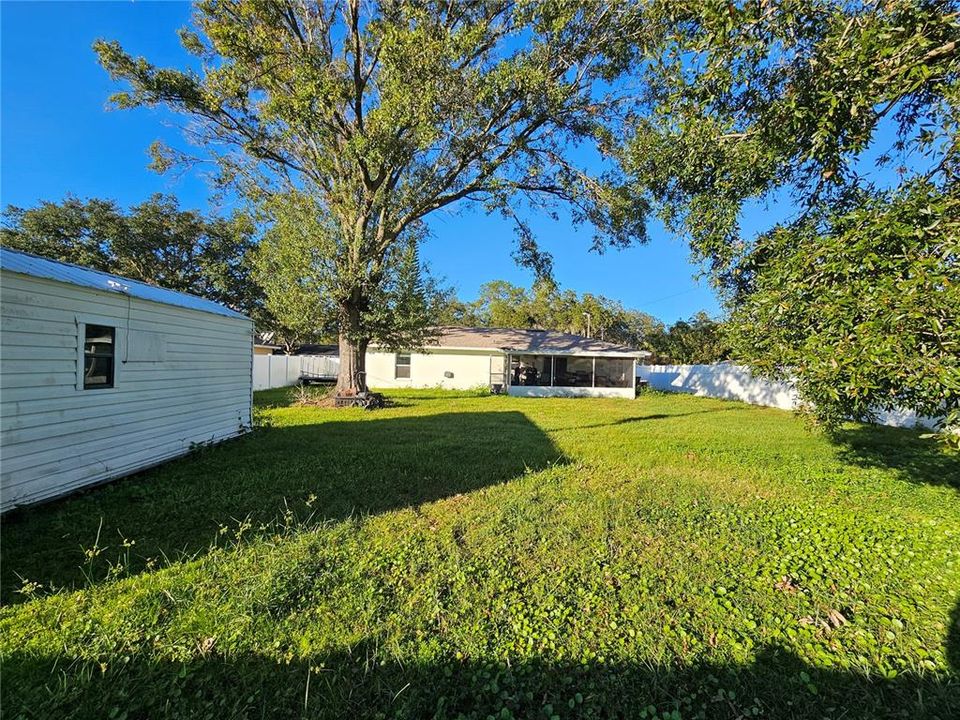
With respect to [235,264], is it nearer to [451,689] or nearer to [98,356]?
[98,356]

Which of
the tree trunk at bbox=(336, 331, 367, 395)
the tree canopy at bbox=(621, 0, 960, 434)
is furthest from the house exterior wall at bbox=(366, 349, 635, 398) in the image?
the tree canopy at bbox=(621, 0, 960, 434)

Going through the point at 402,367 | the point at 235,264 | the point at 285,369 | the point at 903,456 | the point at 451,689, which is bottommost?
the point at 451,689

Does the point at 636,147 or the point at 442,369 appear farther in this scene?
the point at 442,369

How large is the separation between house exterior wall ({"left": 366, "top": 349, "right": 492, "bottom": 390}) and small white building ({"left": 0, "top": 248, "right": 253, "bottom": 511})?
41.2ft

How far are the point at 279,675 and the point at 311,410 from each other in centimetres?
1061

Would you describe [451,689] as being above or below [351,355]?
below

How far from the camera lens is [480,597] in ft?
9.02

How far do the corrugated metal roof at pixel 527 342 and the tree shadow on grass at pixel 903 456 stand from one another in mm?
8466

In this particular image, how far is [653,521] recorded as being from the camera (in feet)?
13.3

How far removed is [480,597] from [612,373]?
16533 mm

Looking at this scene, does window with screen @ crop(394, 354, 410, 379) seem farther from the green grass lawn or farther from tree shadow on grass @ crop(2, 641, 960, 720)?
tree shadow on grass @ crop(2, 641, 960, 720)

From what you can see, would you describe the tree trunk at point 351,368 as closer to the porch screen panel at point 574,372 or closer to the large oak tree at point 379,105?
the large oak tree at point 379,105

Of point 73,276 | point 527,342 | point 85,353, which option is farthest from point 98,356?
point 527,342

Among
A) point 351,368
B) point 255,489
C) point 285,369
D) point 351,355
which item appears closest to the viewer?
point 255,489
